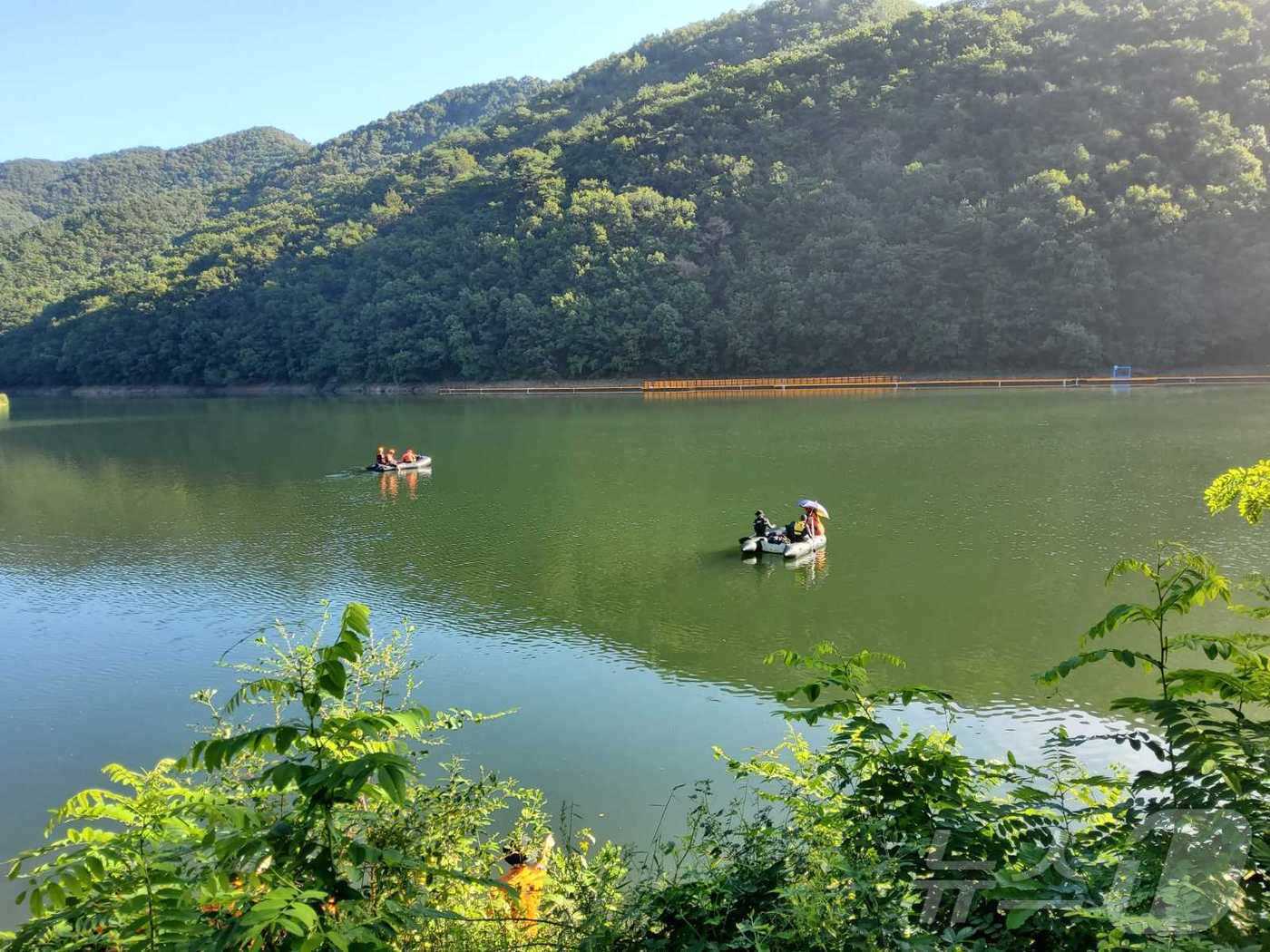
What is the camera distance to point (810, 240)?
2469 inches

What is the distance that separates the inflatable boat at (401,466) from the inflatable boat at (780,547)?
48.3ft

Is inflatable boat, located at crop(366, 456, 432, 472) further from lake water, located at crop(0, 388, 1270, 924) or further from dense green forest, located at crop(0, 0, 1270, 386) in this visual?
dense green forest, located at crop(0, 0, 1270, 386)

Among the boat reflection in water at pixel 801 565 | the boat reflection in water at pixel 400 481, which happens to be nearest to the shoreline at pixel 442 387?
the boat reflection in water at pixel 400 481

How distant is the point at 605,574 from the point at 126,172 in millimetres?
179776

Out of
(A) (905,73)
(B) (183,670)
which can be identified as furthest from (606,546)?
(A) (905,73)

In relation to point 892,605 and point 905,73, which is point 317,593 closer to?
point 892,605

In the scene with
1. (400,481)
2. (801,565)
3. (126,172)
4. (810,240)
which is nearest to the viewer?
(801,565)

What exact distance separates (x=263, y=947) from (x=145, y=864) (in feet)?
1.56

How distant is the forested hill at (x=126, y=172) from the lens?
14475 centimetres

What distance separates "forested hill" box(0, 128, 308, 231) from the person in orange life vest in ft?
524

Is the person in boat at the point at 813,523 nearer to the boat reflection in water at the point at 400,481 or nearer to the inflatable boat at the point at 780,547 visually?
the inflatable boat at the point at 780,547

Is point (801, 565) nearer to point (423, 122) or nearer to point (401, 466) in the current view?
point (401, 466)

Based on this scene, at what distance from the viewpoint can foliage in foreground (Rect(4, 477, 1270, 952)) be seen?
105 inches

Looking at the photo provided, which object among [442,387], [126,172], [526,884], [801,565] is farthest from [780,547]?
[126,172]
